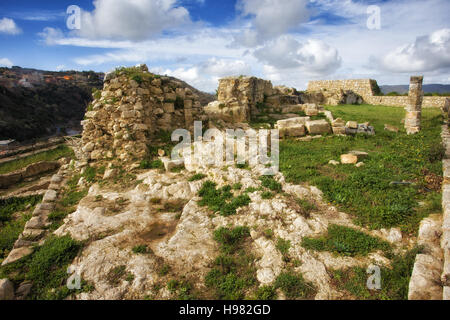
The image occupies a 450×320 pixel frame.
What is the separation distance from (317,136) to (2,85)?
46809mm

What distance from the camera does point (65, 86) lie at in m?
48.3

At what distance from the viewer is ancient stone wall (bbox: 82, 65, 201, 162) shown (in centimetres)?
945

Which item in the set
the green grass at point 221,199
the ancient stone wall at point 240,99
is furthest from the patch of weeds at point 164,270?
the ancient stone wall at point 240,99

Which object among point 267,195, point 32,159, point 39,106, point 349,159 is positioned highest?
point 39,106

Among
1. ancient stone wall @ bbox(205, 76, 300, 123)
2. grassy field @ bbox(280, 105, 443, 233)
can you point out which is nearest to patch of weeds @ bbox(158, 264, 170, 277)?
grassy field @ bbox(280, 105, 443, 233)

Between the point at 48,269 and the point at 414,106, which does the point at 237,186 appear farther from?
the point at 414,106

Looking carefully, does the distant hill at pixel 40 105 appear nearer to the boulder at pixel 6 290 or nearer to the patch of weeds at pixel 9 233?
the patch of weeds at pixel 9 233

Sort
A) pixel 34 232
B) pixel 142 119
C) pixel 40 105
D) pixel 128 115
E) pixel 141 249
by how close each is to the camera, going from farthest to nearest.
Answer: pixel 40 105
pixel 142 119
pixel 128 115
pixel 34 232
pixel 141 249

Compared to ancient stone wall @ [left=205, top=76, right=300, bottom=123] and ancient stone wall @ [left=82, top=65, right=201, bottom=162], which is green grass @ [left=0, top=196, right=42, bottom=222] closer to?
ancient stone wall @ [left=82, top=65, right=201, bottom=162]

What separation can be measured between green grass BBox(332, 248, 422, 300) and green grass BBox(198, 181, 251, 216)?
2547 millimetres

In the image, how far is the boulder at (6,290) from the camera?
3928 mm

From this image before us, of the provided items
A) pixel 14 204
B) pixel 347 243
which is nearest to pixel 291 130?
pixel 347 243

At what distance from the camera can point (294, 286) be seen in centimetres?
373

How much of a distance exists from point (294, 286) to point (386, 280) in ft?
4.54
